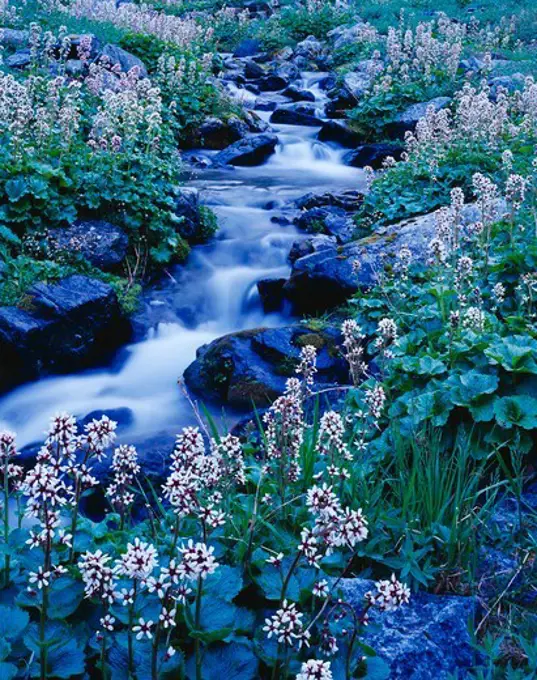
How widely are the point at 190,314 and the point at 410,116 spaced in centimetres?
911

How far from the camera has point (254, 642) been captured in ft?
7.61

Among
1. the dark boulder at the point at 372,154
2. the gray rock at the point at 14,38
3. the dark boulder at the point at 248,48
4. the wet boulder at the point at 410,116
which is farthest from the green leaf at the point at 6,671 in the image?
the dark boulder at the point at 248,48

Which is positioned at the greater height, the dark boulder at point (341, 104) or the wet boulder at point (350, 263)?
the dark boulder at point (341, 104)

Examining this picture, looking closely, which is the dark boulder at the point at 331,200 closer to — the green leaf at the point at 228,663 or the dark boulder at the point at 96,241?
the dark boulder at the point at 96,241

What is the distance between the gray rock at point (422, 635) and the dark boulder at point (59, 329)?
17.4 feet

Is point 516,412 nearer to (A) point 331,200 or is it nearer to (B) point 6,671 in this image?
(B) point 6,671

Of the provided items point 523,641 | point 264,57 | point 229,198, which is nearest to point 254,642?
point 523,641

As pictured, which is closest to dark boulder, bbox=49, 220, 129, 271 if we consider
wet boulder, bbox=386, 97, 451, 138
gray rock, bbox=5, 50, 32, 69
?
gray rock, bbox=5, 50, 32, 69

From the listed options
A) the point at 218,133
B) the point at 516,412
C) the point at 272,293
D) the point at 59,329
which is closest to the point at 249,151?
the point at 218,133

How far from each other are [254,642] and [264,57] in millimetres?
25702

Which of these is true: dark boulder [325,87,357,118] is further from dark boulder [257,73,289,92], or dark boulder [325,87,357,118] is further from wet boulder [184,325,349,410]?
wet boulder [184,325,349,410]

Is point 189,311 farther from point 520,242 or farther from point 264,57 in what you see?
point 264,57

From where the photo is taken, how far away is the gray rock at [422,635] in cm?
256

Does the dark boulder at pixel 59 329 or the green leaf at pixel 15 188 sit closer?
the dark boulder at pixel 59 329
